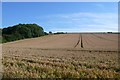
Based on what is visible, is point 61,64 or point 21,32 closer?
point 61,64

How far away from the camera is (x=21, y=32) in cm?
9488

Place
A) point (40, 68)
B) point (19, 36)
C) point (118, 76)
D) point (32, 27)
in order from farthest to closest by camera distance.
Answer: point (32, 27) < point (19, 36) < point (40, 68) < point (118, 76)

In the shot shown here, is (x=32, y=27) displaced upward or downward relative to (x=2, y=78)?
upward

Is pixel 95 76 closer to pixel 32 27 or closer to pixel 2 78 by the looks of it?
pixel 2 78

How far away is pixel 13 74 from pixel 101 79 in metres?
3.91

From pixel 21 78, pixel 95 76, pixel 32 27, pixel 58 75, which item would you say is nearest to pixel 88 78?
pixel 95 76

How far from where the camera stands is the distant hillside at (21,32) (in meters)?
88.8

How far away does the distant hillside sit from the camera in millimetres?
88812

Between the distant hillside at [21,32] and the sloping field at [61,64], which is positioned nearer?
the sloping field at [61,64]

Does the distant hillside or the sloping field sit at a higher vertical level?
the distant hillside

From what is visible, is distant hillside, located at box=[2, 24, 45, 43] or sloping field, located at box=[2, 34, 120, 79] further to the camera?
distant hillside, located at box=[2, 24, 45, 43]

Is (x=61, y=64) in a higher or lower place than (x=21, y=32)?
lower

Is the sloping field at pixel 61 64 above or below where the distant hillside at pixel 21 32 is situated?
below

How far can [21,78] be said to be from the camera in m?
11.2
